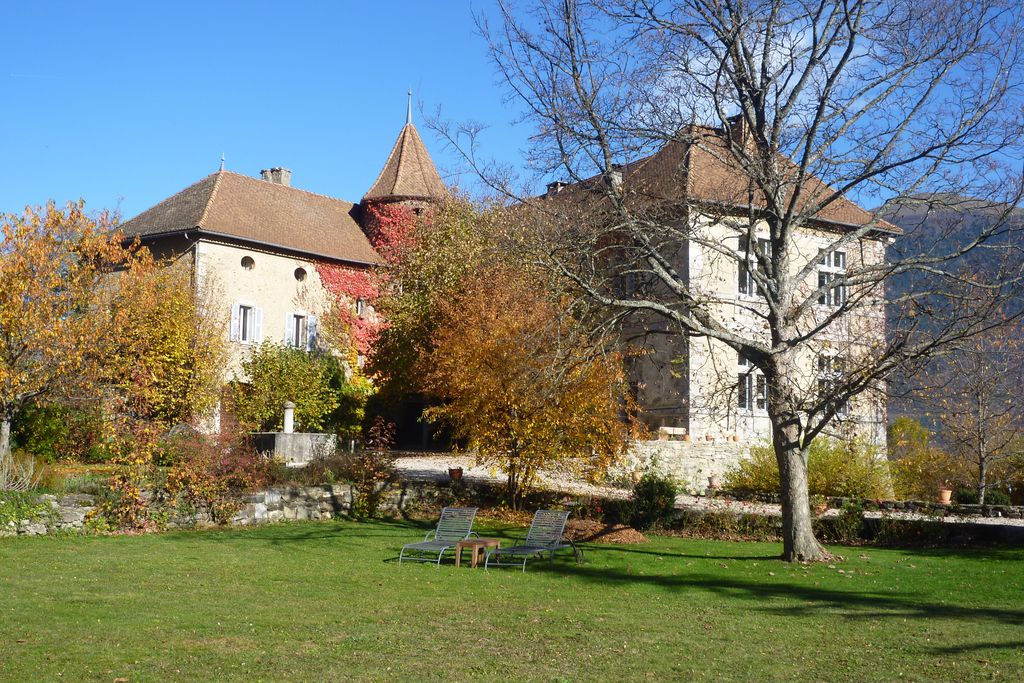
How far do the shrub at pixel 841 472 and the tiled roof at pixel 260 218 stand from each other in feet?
61.0

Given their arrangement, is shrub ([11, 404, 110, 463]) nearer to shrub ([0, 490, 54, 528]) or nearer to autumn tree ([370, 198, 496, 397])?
shrub ([0, 490, 54, 528])

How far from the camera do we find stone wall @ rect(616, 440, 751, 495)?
Result: 76.7ft

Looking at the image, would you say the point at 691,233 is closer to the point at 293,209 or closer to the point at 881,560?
the point at 881,560

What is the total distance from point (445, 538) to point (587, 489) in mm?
7658

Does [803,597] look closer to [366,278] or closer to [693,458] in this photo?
[693,458]

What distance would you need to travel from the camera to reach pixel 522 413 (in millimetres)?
18328

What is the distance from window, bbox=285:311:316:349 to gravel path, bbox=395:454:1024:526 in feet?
25.2

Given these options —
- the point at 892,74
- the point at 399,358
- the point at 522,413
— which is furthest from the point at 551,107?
the point at 399,358

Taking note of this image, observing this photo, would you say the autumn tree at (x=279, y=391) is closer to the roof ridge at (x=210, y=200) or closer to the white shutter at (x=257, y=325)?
the white shutter at (x=257, y=325)

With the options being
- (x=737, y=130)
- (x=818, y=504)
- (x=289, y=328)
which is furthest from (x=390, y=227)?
(x=737, y=130)

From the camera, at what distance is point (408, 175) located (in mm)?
36469

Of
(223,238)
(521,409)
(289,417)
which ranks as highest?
(223,238)

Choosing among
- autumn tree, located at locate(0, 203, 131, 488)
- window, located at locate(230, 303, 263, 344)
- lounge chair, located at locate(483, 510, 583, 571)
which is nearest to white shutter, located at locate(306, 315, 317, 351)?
window, located at locate(230, 303, 263, 344)

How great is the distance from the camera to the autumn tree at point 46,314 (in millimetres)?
17125
